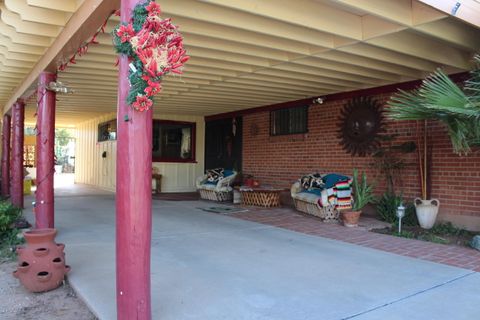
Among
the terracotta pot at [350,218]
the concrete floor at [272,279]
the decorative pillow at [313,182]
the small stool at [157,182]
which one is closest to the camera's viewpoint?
the concrete floor at [272,279]

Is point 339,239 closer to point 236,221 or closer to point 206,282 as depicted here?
point 236,221

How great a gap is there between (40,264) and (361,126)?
590cm

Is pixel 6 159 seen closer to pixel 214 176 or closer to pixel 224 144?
pixel 214 176

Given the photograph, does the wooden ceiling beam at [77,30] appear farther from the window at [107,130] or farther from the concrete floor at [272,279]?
the window at [107,130]

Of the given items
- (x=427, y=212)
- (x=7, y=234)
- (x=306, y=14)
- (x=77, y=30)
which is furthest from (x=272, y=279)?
(x=7, y=234)

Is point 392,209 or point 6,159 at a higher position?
point 6,159

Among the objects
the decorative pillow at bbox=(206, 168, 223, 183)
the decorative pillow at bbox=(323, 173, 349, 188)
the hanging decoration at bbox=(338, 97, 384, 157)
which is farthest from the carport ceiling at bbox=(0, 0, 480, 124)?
the decorative pillow at bbox=(206, 168, 223, 183)

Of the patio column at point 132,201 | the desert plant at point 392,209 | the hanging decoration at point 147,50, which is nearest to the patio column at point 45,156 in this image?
the patio column at point 132,201

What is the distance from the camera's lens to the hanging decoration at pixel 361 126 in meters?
7.33

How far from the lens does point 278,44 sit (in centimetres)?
505

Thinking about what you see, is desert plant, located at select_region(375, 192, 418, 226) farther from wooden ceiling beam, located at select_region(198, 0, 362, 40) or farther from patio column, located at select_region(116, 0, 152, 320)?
patio column, located at select_region(116, 0, 152, 320)

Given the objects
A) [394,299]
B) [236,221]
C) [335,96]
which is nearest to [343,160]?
[335,96]

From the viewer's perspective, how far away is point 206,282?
3.58m

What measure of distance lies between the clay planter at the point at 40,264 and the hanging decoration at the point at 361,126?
5596 millimetres
